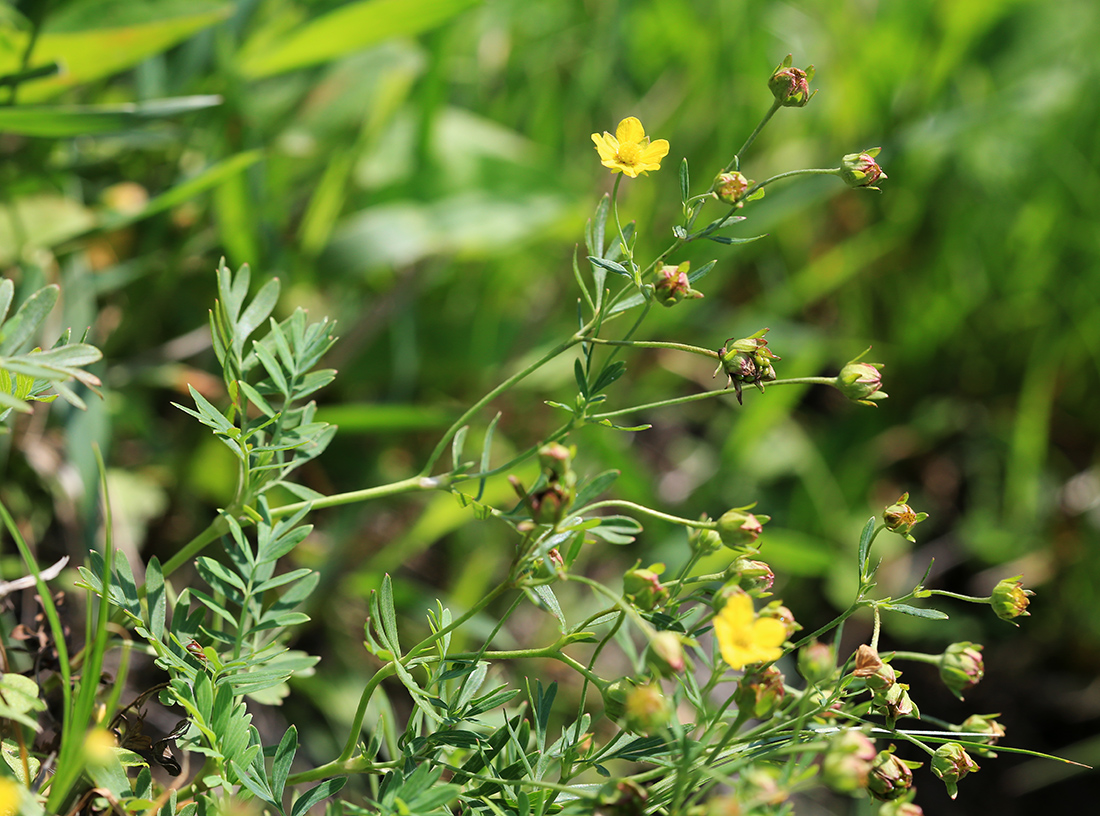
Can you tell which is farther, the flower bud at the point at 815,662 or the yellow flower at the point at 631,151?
the yellow flower at the point at 631,151

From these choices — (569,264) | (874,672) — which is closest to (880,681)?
(874,672)

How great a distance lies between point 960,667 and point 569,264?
102 cm

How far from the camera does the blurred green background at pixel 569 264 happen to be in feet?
3.33

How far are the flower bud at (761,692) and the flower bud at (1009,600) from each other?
167mm

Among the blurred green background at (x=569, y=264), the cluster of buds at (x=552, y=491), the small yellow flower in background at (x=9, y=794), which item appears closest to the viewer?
the small yellow flower in background at (x=9, y=794)

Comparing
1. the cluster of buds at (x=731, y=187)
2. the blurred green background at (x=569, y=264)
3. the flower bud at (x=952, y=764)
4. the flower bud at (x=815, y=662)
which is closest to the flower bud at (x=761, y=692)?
the flower bud at (x=815, y=662)

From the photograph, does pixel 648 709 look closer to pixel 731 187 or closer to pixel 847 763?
pixel 847 763

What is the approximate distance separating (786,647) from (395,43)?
114 centimetres

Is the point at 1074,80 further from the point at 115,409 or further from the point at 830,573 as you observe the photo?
the point at 115,409

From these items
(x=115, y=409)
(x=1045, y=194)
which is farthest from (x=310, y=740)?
(x=1045, y=194)

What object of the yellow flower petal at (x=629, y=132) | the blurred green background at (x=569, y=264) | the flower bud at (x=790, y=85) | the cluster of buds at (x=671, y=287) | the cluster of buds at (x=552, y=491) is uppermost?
the flower bud at (x=790, y=85)

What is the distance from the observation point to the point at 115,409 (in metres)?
1.01

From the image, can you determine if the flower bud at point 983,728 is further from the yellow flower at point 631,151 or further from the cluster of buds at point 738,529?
the yellow flower at point 631,151

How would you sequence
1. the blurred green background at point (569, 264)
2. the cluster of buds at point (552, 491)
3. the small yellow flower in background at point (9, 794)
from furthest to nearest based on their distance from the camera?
the blurred green background at point (569, 264) → the cluster of buds at point (552, 491) → the small yellow flower in background at point (9, 794)
